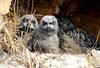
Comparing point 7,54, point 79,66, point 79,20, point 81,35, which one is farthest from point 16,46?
point 79,20

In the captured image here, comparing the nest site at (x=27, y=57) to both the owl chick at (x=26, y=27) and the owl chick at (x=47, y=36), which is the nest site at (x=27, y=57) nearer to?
the owl chick at (x=26, y=27)

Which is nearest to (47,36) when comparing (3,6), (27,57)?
(3,6)

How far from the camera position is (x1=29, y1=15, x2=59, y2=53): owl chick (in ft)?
18.1

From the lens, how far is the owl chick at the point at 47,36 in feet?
18.1

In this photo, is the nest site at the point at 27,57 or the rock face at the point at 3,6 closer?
the nest site at the point at 27,57

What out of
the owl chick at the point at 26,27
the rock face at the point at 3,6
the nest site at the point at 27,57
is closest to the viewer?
the nest site at the point at 27,57

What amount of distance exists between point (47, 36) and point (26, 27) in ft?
1.06

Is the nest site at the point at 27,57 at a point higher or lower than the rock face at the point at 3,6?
lower

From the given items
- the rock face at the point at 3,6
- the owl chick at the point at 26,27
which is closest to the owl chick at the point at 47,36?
the owl chick at the point at 26,27

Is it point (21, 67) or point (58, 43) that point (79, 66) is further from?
point (58, 43)

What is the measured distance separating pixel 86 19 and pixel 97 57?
9.78 ft

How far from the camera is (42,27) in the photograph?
5664mm

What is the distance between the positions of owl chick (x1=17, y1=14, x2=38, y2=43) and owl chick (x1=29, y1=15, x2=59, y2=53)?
0.28ft

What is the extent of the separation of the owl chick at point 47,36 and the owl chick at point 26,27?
84 millimetres
